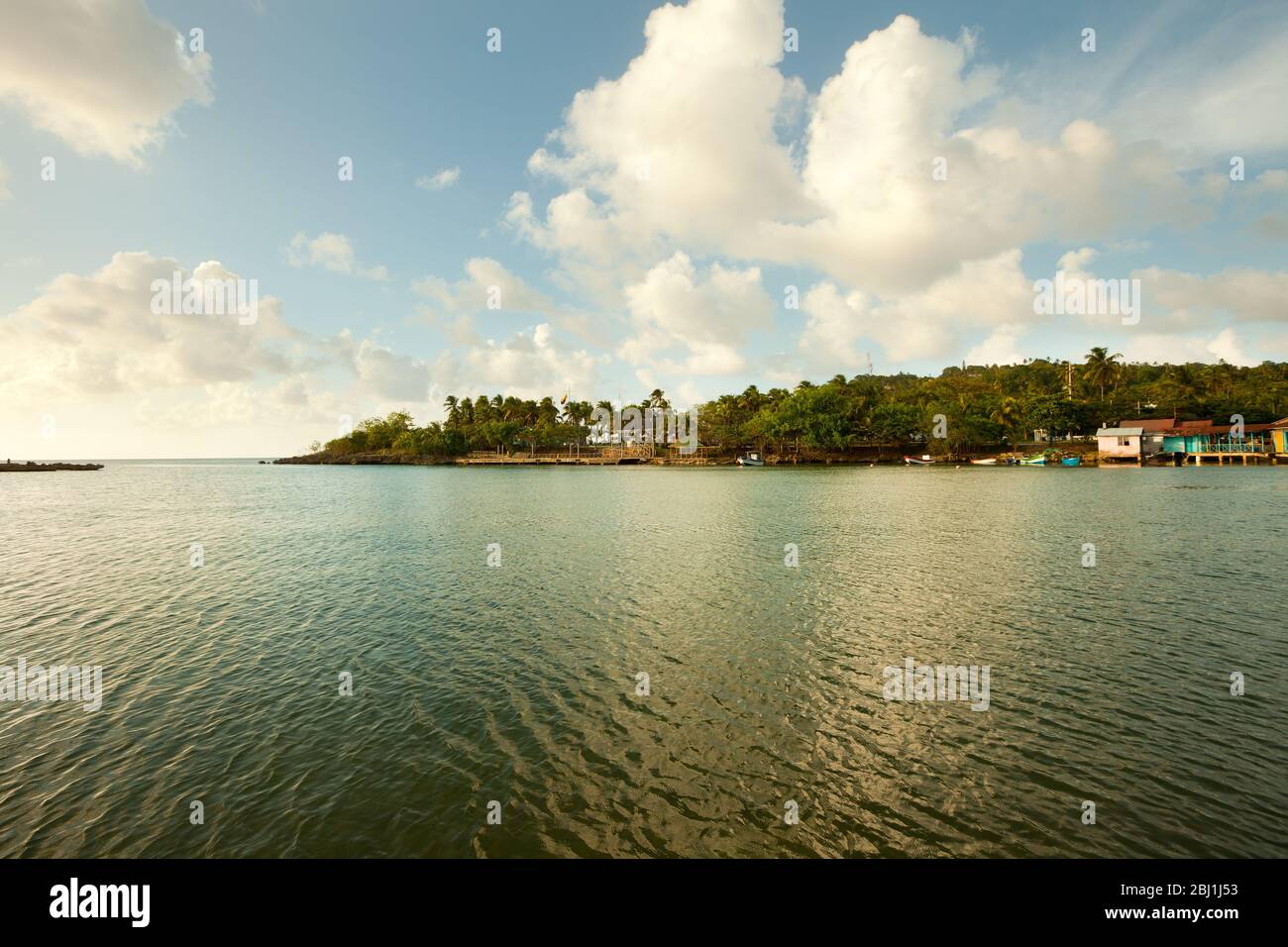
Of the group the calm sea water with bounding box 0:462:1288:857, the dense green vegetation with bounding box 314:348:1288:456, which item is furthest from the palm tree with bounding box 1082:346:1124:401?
the calm sea water with bounding box 0:462:1288:857

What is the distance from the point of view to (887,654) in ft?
54.5

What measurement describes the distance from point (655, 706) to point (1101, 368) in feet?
596

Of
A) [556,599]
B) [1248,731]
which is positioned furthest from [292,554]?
[1248,731]

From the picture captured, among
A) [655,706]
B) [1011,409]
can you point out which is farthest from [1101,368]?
[655,706]

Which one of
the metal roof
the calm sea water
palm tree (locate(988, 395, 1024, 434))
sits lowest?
the calm sea water

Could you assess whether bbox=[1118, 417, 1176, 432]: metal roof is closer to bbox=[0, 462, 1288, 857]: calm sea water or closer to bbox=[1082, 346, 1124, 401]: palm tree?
bbox=[1082, 346, 1124, 401]: palm tree

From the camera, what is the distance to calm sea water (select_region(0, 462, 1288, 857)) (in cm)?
909

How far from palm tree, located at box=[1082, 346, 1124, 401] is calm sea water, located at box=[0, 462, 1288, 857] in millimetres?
140993

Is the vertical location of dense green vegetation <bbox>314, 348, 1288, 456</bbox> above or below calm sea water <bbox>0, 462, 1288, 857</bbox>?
above

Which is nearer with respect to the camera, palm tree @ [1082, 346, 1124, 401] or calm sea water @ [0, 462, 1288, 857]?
calm sea water @ [0, 462, 1288, 857]

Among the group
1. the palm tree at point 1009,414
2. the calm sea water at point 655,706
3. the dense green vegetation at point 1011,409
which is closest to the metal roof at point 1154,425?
the dense green vegetation at point 1011,409

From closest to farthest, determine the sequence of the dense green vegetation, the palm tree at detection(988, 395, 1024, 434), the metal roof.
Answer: the metal roof
the dense green vegetation
the palm tree at detection(988, 395, 1024, 434)

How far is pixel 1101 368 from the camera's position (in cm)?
14425

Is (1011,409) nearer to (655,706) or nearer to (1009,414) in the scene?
(1009,414)
